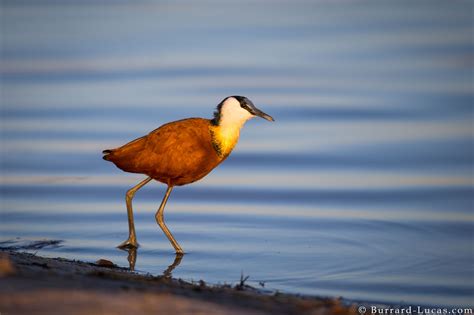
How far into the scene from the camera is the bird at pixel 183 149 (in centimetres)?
1017

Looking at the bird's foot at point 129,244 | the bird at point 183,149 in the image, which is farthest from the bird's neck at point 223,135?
the bird's foot at point 129,244

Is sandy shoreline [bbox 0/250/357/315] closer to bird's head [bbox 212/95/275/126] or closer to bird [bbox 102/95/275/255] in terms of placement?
bird [bbox 102/95/275/255]

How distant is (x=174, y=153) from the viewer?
10.2 m

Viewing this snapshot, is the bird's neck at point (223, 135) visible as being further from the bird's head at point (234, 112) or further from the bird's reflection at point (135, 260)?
the bird's reflection at point (135, 260)

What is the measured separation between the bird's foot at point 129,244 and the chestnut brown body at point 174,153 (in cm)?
76

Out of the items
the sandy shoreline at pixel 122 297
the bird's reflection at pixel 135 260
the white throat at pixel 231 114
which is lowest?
the sandy shoreline at pixel 122 297

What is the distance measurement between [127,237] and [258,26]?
510 inches

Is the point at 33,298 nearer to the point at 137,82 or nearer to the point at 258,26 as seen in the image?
the point at 137,82

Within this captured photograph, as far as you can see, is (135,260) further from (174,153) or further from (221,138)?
(221,138)

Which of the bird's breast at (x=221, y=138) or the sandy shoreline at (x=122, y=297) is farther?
the bird's breast at (x=221, y=138)

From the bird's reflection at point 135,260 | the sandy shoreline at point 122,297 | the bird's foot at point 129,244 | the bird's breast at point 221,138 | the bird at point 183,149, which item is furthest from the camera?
the bird's breast at point 221,138

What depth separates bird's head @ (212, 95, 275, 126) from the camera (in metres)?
10.4

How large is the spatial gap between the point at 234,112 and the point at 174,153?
77 cm

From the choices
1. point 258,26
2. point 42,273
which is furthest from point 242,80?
point 42,273
